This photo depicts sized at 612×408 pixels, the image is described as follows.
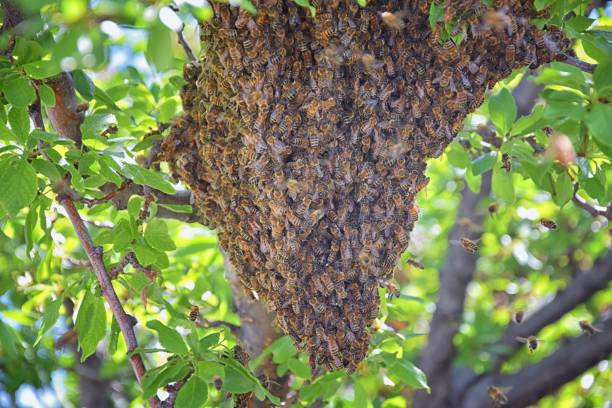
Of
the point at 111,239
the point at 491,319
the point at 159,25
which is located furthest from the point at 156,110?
the point at 491,319

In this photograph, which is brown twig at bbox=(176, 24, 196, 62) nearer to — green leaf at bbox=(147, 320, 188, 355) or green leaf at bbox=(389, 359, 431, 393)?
green leaf at bbox=(147, 320, 188, 355)

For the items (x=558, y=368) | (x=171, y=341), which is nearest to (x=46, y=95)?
(x=171, y=341)

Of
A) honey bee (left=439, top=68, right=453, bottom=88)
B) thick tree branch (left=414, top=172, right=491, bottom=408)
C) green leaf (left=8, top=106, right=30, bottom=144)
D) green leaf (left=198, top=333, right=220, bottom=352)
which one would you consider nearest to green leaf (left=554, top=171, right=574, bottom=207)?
honey bee (left=439, top=68, right=453, bottom=88)

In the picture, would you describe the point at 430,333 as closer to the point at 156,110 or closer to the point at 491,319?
the point at 491,319

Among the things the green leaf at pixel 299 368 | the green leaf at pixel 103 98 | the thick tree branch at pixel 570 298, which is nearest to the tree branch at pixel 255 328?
the green leaf at pixel 299 368

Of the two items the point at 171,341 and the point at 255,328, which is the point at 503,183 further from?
the point at 171,341

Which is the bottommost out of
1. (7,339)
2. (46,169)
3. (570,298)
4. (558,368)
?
(558,368)

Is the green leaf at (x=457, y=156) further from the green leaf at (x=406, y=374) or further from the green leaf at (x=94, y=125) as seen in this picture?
the green leaf at (x=94, y=125)
